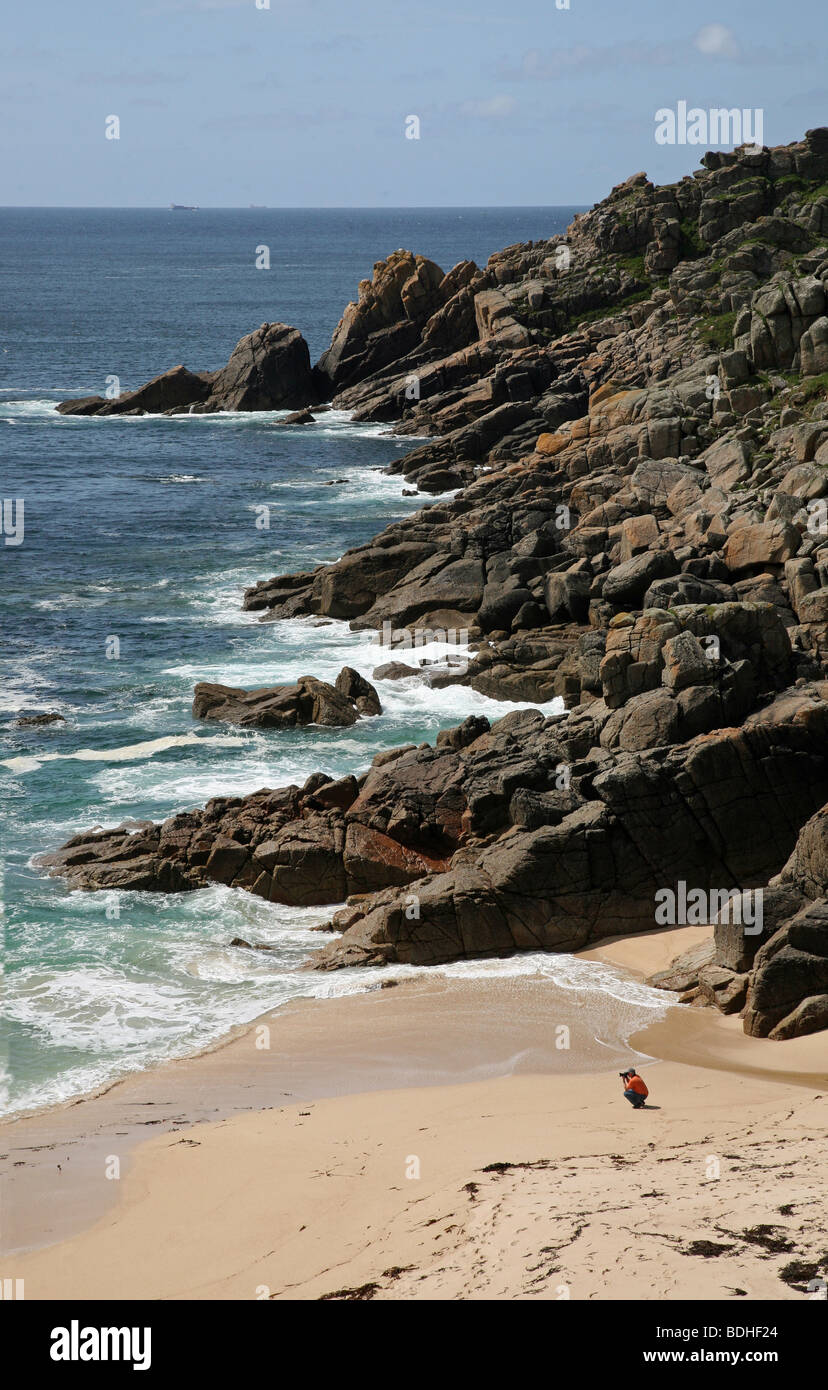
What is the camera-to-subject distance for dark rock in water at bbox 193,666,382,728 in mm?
39625

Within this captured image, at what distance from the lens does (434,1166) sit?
18.5m

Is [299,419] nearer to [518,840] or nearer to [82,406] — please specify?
[82,406]

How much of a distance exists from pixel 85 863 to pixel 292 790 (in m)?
5.07

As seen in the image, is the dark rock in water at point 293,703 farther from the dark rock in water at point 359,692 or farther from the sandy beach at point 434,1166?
the sandy beach at point 434,1166

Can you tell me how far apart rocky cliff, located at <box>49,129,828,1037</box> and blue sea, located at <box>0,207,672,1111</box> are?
129cm

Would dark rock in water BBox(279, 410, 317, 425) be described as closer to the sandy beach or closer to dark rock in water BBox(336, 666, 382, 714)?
dark rock in water BBox(336, 666, 382, 714)

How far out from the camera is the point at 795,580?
35719mm

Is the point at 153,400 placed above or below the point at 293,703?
above

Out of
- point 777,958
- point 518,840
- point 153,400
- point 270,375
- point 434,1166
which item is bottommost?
point 434,1166

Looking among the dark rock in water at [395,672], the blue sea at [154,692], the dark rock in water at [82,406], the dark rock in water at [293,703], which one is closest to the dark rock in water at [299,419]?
the blue sea at [154,692]

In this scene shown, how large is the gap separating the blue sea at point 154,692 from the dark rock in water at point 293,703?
0.59 metres

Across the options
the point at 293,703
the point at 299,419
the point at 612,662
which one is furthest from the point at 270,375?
the point at 612,662

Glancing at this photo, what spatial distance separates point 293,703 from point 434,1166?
22.6 m

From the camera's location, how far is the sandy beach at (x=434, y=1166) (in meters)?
14.9
